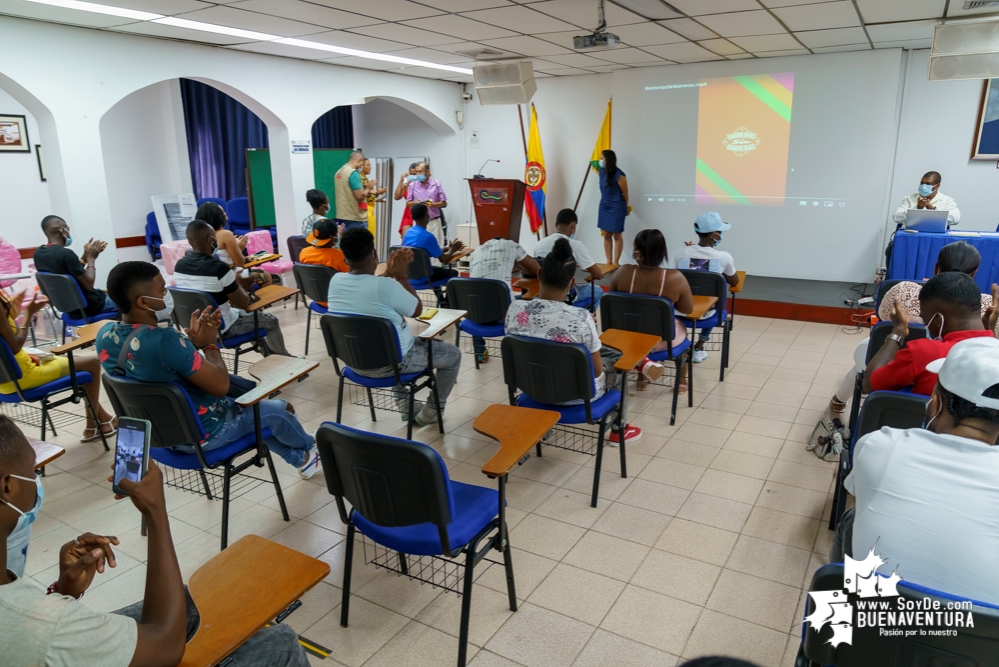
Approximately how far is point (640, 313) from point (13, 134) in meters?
7.72

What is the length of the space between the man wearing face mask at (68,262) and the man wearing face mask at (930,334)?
5.22m

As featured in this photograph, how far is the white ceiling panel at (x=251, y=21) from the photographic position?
4.89m

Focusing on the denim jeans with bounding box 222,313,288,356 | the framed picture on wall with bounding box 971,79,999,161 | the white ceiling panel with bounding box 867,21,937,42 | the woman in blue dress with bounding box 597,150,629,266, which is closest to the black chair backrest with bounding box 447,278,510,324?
the denim jeans with bounding box 222,313,288,356

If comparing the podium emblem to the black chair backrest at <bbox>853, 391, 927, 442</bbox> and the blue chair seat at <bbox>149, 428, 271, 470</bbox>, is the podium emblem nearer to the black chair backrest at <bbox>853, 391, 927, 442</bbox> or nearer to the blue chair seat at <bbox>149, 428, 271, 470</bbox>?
the blue chair seat at <bbox>149, 428, 271, 470</bbox>

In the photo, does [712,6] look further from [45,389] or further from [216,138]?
[216,138]

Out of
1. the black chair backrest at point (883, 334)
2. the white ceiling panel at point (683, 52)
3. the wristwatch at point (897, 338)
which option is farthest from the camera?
the white ceiling panel at point (683, 52)

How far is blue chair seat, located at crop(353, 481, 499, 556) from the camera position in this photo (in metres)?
2.05

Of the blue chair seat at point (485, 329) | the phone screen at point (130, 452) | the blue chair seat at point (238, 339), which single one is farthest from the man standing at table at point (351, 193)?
the phone screen at point (130, 452)

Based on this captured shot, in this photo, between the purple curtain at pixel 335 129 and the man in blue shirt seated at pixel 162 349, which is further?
the purple curtain at pixel 335 129

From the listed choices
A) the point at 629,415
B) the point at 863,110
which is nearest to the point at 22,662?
the point at 629,415

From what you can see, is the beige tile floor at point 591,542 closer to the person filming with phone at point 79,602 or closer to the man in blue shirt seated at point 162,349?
the person filming with phone at point 79,602

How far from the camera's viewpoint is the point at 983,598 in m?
1.37

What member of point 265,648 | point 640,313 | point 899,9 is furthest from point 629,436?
point 899,9

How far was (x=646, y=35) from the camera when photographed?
6074 millimetres
